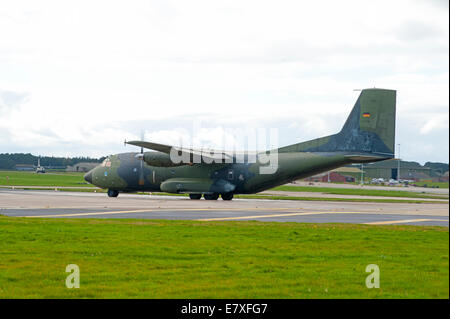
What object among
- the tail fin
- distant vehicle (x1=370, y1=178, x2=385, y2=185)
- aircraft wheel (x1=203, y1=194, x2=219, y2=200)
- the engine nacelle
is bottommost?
aircraft wheel (x1=203, y1=194, x2=219, y2=200)

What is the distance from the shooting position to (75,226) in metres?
23.3

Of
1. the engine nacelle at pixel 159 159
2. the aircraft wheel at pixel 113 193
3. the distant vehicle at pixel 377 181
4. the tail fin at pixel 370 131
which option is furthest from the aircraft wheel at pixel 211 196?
the distant vehicle at pixel 377 181

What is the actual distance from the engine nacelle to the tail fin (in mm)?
12660

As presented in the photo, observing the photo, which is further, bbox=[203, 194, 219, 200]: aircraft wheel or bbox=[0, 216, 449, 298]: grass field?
bbox=[203, 194, 219, 200]: aircraft wheel

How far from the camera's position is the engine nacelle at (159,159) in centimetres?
4653

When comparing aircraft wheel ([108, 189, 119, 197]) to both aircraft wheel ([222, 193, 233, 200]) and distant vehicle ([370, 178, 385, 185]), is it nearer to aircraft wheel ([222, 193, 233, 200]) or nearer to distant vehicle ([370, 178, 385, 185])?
aircraft wheel ([222, 193, 233, 200])

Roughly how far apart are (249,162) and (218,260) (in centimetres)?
3147

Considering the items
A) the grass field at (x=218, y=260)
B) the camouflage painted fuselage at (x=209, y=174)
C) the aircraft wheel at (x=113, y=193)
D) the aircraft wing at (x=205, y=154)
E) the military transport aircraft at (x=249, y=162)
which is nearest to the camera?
the grass field at (x=218, y=260)

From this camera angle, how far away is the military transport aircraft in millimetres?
42312

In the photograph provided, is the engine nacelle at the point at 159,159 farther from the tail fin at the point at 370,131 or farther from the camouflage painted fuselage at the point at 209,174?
the tail fin at the point at 370,131

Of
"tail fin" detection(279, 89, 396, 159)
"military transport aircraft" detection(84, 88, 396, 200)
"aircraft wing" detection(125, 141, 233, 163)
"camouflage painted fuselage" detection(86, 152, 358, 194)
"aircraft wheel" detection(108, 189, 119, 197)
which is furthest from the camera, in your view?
"aircraft wheel" detection(108, 189, 119, 197)

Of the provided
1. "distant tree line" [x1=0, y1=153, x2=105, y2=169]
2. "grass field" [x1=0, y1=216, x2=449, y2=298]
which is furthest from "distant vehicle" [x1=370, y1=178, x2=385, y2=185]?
"grass field" [x1=0, y1=216, x2=449, y2=298]
